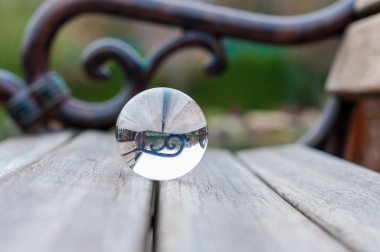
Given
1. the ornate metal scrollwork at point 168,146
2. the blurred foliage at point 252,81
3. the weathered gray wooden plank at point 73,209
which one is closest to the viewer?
the weathered gray wooden plank at point 73,209

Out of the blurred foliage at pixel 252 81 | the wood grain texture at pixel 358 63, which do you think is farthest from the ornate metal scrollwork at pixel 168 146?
the blurred foliage at pixel 252 81

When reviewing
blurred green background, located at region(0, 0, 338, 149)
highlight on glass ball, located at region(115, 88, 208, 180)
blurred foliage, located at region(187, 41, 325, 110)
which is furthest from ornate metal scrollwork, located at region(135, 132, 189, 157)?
blurred foliage, located at region(187, 41, 325, 110)

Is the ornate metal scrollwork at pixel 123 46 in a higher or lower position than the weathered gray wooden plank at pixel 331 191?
higher

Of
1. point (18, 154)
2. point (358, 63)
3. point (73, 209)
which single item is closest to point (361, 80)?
point (358, 63)

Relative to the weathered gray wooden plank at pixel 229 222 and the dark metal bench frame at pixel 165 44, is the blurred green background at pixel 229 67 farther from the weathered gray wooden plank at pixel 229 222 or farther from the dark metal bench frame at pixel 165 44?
the weathered gray wooden plank at pixel 229 222

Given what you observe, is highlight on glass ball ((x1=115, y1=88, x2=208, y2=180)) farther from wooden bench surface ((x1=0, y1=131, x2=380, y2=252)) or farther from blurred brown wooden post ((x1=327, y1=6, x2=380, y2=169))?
blurred brown wooden post ((x1=327, y1=6, x2=380, y2=169))

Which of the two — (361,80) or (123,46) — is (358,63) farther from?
(123,46)
